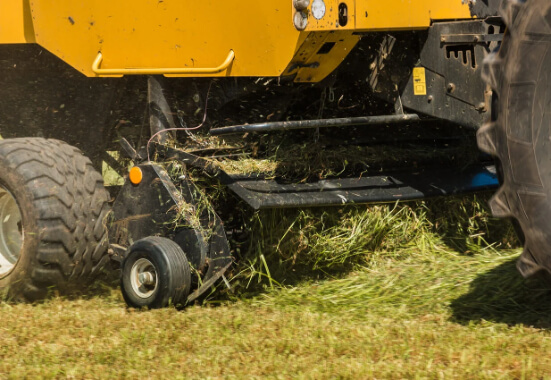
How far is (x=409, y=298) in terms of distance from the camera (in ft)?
14.0

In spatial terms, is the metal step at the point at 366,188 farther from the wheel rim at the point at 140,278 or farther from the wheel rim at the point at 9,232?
the wheel rim at the point at 9,232

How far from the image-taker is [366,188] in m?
4.61

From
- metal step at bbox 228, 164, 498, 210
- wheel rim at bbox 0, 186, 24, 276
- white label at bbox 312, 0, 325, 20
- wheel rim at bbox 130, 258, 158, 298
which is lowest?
wheel rim at bbox 130, 258, 158, 298

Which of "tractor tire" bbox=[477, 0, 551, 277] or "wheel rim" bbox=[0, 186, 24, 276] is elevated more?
"tractor tire" bbox=[477, 0, 551, 277]

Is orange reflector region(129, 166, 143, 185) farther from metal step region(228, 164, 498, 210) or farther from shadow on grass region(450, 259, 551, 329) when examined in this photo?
shadow on grass region(450, 259, 551, 329)

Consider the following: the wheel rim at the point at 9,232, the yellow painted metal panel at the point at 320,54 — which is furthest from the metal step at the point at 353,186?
the wheel rim at the point at 9,232

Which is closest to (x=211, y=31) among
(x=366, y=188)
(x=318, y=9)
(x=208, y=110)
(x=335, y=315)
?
(x=208, y=110)

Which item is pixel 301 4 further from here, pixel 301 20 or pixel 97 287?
pixel 97 287

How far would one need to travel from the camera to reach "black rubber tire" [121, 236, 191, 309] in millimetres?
4344

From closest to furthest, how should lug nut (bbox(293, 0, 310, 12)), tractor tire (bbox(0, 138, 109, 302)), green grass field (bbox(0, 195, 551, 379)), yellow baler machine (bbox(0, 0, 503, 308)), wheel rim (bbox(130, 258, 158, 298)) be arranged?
green grass field (bbox(0, 195, 551, 379))
lug nut (bbox(293, 0, 310, 12))
yellow baler machine (bbox(0, 0, 503, 308))
wheel rim (bbox(130, 258, 158, 298))
tractor tire (bbox(0, 138, 109, 302))

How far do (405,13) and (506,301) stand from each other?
1.37 m

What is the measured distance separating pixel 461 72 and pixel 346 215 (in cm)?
102

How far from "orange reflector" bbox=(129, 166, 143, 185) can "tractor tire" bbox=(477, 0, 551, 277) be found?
193cm

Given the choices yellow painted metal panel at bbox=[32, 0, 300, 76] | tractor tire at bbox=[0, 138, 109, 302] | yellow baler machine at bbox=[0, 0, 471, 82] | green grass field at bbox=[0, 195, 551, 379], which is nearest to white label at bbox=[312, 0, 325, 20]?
yellow baler machine at bbox=[0, 0, 471, 82]
